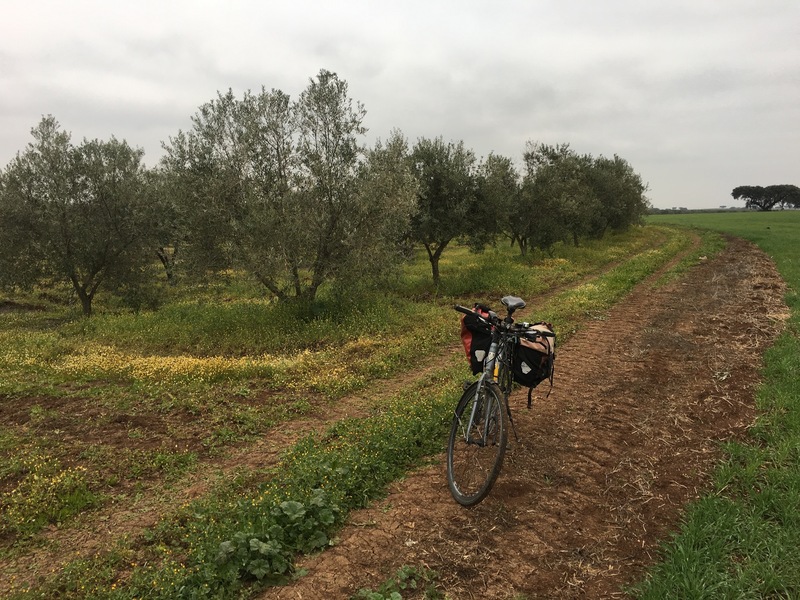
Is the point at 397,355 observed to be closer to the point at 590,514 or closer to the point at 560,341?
the point at 560,341

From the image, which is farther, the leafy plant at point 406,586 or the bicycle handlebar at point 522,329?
the bicycle handlebar at point 522,329

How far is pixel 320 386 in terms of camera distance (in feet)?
29.1

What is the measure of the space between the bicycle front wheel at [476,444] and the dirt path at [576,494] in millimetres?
199

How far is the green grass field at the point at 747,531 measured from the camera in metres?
3.38

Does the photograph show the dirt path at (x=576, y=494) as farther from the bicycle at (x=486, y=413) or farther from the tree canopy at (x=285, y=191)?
the tree canopy at (x=285, y=191)

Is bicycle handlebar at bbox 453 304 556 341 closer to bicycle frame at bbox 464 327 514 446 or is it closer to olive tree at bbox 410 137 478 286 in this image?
bicycle frame at bbox 464 327 514 446

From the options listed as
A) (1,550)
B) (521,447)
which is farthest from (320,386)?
(1,550)

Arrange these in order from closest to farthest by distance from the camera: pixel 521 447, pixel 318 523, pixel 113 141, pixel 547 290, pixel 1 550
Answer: pixel 318 523 → pixel 1 550 → pixel 521 447 → pixel 547 290 → pixel 113 141

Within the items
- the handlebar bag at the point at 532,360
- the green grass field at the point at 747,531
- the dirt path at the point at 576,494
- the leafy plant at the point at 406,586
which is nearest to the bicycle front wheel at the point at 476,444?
the dirt path at the point at 576,494

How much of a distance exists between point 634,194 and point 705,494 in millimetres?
51252

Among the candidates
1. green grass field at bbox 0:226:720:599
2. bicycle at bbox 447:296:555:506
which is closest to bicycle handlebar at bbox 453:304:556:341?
bicycle at bbox 447:296:555:506

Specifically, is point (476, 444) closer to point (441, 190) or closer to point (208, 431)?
point (208, 431)

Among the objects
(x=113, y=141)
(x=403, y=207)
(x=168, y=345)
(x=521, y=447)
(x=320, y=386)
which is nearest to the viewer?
(x=521, y=447)

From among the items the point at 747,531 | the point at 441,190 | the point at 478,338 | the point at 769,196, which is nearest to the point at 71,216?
the point at 441,190
